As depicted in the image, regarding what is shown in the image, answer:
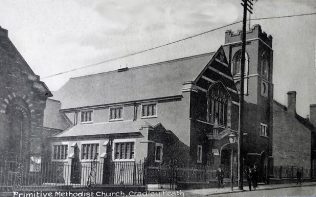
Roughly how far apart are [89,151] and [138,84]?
447 cm

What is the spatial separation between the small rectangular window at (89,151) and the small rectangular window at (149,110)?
301cm

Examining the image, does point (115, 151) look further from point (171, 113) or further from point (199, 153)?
point (199, 153)

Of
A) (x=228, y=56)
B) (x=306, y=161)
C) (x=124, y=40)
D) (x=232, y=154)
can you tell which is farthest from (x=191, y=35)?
(x=306, y=161)

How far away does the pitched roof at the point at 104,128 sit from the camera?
2005cm

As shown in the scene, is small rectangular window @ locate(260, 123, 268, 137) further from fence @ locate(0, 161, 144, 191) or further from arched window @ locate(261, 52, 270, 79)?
fence @ locate(0, 161, 144, 191)

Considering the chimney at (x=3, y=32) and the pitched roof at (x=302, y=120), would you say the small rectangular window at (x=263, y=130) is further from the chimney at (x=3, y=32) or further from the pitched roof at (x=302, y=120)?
the chimney at (x=3, y=32)

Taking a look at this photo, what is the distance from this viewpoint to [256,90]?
21359 millimetres

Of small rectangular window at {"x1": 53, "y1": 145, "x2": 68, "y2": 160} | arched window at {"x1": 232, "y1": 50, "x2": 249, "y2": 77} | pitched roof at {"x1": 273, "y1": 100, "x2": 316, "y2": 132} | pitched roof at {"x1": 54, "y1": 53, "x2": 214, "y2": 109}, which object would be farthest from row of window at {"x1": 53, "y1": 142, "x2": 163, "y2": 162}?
pitched roof at {"x1": 273, "y1": 100, "x2": 316, "y2": 132}

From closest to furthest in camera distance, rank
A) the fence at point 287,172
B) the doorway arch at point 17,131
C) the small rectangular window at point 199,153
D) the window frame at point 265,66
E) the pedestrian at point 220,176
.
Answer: the doorway arch at point 17,131 < the pedestrian at point 220,176 < the small rectangular window at point 199,153 < the window frame at point 265,66 < the fence at point 287,172

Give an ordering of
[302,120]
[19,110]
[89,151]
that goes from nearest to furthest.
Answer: [19,110], [89,151], [302,120]

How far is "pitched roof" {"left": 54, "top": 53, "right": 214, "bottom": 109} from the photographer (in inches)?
685

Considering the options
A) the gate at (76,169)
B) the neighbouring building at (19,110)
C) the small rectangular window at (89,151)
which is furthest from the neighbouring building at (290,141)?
the neighbouring building at (19,110)

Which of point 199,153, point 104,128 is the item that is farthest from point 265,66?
point 104,128

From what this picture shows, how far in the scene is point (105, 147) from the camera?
2033 centimetres
